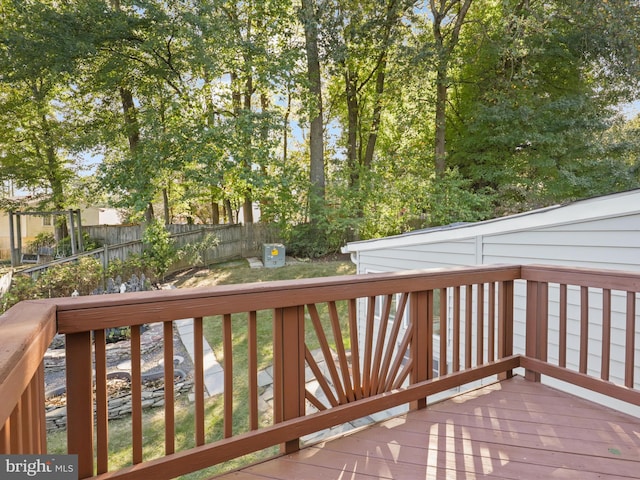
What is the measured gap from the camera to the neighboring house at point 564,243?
10.2ft

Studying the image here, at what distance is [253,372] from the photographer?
162cm

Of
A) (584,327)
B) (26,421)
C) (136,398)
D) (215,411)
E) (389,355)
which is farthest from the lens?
(215,411)

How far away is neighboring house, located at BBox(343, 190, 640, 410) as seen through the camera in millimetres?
3105

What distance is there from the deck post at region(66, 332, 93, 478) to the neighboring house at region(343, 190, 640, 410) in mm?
2976

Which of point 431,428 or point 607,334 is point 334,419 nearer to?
point 431,428

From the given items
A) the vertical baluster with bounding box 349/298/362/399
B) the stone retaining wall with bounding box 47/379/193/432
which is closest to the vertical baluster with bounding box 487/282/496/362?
the vertical baluster with bounding box 349/298/362/399

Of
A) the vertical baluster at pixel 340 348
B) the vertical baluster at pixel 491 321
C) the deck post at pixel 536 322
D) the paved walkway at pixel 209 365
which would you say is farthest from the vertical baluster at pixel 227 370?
the paved walkway at pixel 209 365

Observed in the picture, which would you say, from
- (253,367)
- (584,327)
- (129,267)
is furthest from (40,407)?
(129,267)

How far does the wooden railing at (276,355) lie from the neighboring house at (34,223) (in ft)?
54.2

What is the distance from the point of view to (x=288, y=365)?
1675mm

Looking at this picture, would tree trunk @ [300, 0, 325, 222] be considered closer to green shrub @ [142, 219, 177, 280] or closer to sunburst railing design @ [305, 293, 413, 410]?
green shrub @ [142, 219, 177, 280]

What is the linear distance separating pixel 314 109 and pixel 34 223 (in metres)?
18.5

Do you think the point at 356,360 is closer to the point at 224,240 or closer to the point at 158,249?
the point at 158,249

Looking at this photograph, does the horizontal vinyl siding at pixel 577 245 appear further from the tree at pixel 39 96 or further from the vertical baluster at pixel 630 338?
the tree at pixel 39 96
